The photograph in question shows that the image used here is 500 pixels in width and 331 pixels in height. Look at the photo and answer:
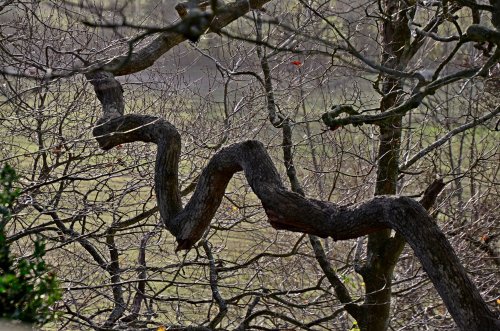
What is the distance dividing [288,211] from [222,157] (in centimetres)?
74

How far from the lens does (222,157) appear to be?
5891 mm

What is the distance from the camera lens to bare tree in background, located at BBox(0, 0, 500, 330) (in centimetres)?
637

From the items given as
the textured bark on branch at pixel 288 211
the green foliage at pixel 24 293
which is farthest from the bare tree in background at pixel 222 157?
the green foliage at pixel 24 293

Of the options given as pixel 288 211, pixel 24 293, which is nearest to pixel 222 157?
pixel 288 211

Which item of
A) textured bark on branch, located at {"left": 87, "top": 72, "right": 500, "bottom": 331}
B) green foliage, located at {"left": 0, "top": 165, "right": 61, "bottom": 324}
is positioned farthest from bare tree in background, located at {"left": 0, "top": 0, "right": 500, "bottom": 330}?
green foliage, located at {"left": 0, "top": 165, "right": 61, "bottom": 324}

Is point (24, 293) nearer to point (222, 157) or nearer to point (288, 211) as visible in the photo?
point (288, 211)

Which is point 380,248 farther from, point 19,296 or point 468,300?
point 19,296

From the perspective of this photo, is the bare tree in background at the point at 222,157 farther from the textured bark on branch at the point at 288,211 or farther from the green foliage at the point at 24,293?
the green foliage at the point at 24,293

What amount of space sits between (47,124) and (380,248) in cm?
406

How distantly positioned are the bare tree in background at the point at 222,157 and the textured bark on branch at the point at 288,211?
0.02m

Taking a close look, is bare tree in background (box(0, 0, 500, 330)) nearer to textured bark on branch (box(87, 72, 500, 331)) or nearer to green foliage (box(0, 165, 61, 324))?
textured bark on branch (box(87, 72, 500, 331))

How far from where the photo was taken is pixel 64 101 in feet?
29.8

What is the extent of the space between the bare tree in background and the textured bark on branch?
16 mm

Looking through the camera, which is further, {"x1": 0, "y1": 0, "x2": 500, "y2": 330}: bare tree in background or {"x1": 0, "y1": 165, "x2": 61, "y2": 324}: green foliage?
{"x1": 0, "y1": 0, "x2": 500, "y2": 330}: bare tree in background
